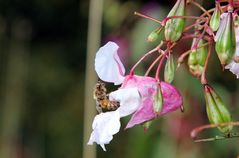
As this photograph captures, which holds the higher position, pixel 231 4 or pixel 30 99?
pixel 231 4

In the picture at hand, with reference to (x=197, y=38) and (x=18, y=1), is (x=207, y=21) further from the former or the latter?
(x=18, y=1)

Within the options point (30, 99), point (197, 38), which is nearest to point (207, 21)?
point (197, 38)

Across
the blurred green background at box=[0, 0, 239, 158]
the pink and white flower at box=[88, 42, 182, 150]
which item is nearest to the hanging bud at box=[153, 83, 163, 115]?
the pink and white flower at box=[88, 42, 182, 150]

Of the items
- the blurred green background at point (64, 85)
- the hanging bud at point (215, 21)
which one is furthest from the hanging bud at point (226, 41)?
the blurred green background at point (64, 85)

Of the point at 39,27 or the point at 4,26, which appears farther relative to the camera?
the point at 39,27

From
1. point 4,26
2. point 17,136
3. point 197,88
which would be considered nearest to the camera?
point 197,88

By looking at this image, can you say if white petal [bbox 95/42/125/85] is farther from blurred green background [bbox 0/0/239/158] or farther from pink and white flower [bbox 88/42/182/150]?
blurred green background [bbox 0/0/239/158]

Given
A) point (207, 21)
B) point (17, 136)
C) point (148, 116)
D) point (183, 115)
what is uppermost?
point (207, 21)

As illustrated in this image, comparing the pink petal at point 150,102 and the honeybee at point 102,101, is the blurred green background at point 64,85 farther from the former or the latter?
the pink petal at point 150,102
